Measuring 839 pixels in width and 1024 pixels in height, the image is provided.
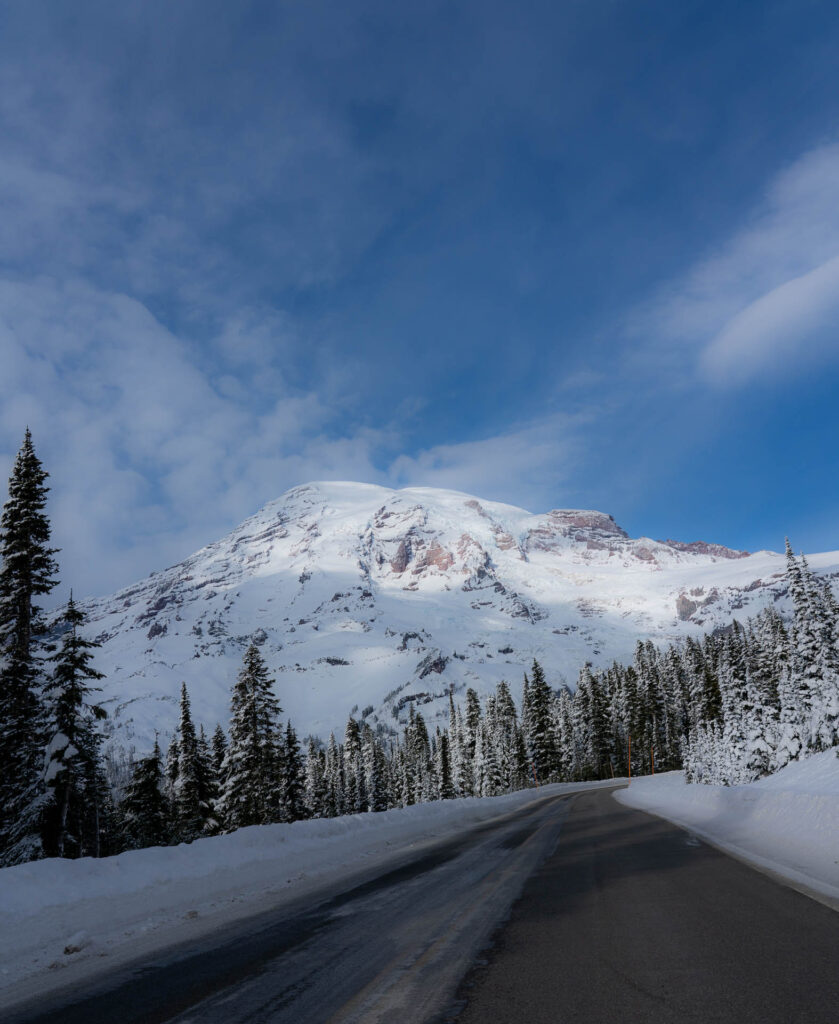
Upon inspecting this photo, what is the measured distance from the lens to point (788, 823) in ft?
35.9

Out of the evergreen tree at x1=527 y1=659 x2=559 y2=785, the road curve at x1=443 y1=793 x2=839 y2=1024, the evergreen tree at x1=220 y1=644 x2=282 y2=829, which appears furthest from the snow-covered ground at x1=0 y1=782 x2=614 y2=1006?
Answer: the evergreen tree at x1=527 y1=659 x2=559 y2=785

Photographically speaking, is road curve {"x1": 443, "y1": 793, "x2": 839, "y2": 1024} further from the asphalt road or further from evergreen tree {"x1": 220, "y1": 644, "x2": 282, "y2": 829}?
evergreen tree {"x1": 220, "y1": 644, "x2": 282, "y2": 829}

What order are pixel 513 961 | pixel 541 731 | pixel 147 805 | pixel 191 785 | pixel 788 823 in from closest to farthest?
1. pixel 513 961
2. pixel 788 823
3. pixel 191 785
4. pixel 147 805
5. pixel 541 731

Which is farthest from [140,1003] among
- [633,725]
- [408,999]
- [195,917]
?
[633,725]

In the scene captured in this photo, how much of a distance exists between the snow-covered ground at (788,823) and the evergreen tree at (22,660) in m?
21.8

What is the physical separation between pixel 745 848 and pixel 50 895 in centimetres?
1112

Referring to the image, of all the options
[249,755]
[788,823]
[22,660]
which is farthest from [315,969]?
[249,755]

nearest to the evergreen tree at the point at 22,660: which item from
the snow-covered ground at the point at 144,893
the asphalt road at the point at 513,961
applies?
the snow-covered ground at the point at 144,893

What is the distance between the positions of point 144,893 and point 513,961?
7.26 metres

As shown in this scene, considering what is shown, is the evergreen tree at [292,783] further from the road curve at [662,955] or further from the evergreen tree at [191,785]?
the road curve at [662,955]

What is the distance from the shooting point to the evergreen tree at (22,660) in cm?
2148

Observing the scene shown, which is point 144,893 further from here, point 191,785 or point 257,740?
point 191,785

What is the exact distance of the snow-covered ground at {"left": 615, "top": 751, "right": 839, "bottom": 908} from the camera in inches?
320

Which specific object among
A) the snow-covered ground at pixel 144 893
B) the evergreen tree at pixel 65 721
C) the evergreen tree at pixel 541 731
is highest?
the evergreen tree at pixel 65 721
